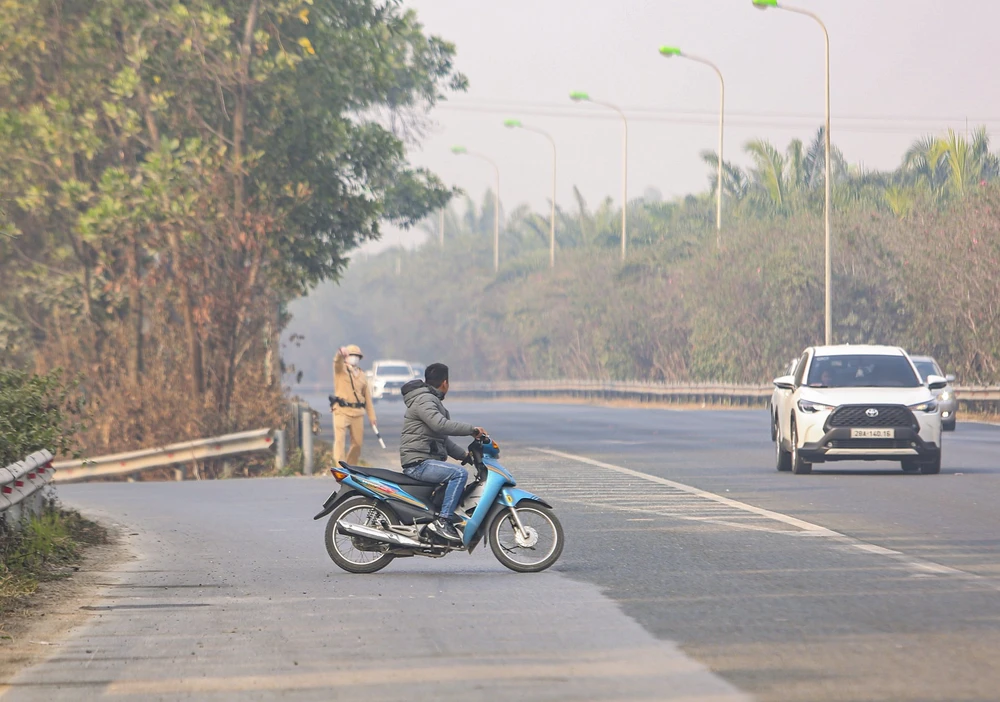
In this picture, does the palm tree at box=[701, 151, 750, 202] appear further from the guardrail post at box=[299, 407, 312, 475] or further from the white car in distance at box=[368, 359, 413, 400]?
the guardrail post at box=[299, 407, 312, 475]

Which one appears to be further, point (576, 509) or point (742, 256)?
point (742, 256)

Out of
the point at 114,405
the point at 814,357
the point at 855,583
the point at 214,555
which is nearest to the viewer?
the point at 855,583

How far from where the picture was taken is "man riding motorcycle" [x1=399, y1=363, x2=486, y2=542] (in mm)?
12906

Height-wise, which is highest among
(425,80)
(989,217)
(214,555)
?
(425,80)

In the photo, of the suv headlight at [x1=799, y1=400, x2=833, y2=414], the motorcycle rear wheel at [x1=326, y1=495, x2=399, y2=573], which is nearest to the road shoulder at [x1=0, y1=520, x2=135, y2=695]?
the motorcycle rear wheel at [x1=326, y1=495, x2=399, y2=573]

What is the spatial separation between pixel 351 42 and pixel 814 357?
13.3 metres

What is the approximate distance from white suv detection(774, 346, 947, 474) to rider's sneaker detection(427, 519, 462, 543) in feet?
34.9

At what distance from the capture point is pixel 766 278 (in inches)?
2420

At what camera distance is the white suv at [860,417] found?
73.5 ft

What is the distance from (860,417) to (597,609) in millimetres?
12567

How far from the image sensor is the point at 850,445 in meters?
22.5

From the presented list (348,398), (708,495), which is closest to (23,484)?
(348,398)

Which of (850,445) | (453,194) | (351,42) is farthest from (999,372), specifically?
(850,445)

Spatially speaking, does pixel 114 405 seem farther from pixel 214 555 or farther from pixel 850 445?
pixel 214 555
